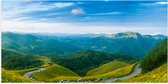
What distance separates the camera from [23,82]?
14.2 meters

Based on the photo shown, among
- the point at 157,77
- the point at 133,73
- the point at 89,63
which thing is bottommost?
the point at 89,63

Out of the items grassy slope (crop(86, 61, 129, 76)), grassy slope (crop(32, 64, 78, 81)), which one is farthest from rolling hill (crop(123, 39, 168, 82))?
grassy slope (crop(32, 64, 78, 81))

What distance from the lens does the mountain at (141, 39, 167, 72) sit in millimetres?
16308

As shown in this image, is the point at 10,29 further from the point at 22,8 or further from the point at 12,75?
the point at 12,75

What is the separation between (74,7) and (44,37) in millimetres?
2519

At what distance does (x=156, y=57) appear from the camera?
16.6m

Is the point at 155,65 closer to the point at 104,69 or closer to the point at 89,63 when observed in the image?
the point at 104,69

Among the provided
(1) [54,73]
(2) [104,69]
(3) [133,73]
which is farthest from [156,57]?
(1) [54,73]

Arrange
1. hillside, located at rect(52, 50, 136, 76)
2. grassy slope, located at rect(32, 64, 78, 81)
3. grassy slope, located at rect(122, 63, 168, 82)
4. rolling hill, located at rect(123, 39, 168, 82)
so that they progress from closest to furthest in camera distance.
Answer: grassy slope, located at rect(122, 63, 168, 82) < rolling hill, located at rect(123, 39, 168, 82) < grassy slope, located at rect(32, 64, 78, 81) < hillside, located at rect(52, 50, 136, 76)

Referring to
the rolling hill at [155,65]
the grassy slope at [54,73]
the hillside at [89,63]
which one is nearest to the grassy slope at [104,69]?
the hillside at [89,63]

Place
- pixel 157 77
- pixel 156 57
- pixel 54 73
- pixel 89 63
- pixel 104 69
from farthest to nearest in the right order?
pixel 89 63
pixel 104 69
pixel 54 73
pixel 156 57
pixel 157 77

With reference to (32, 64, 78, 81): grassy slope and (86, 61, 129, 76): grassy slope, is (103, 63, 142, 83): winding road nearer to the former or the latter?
(86, 61, 129, 76): grassy slope

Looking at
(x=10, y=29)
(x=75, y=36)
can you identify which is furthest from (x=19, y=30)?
(x=75, y=36)

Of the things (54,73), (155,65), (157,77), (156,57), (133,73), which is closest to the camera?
(157,77)
